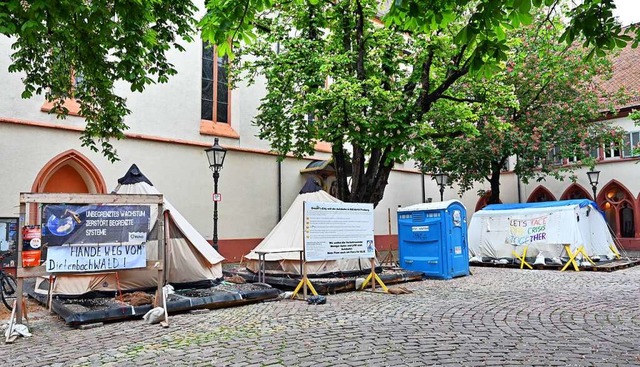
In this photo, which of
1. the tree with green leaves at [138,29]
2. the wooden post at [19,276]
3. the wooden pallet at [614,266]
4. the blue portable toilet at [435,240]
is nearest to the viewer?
the tree with green leaves at [138,29]

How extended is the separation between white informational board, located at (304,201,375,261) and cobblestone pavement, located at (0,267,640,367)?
1106 mm

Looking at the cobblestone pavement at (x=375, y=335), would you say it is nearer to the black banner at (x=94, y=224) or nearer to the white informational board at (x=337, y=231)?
the white informational board at (x=337, y=231)

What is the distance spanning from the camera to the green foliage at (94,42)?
22.0 ft

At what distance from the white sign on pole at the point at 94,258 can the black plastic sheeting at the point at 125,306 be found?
28.4 inches

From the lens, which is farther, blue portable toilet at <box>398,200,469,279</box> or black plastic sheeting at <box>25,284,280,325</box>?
blue portable toilet at <box>398,200,469,279</box>

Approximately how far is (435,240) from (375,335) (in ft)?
25.5

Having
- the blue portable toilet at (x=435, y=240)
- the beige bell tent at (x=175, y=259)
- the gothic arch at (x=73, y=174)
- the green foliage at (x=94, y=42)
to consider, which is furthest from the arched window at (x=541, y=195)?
the green foliage at (x=94, y=42)

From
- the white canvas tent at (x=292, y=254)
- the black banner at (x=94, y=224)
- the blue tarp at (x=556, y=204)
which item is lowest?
the white canvas tent at (x=292, y=254)

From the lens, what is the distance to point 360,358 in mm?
5848

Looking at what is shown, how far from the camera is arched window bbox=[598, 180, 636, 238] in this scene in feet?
88.4

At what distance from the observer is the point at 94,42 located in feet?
27.1

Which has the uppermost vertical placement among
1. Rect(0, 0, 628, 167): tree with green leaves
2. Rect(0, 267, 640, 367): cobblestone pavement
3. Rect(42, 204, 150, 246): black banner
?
Rect(0, 0, 628, 167): tree with green leaves

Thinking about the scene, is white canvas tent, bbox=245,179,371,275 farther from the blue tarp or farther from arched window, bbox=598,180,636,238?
arched window, bbox=598,180,636,238

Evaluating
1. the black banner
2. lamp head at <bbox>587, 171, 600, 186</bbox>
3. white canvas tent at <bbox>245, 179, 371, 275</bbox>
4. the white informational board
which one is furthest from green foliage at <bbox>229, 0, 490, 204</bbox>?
lamp head at <bbox>587, 171, 600, 186</bbox>
